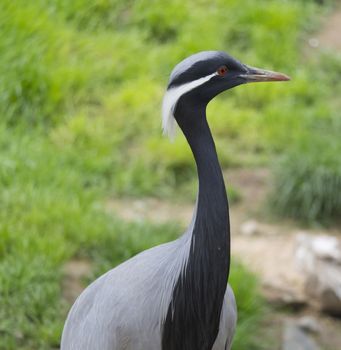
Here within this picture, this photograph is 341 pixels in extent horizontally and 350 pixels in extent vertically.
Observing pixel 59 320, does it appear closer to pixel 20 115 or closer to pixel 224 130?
pixel 20 115

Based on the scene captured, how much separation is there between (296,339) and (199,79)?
227 cm

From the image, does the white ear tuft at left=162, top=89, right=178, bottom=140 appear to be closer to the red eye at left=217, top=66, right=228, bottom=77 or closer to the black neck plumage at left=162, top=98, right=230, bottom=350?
the black neck plumage at left=162, top=98, right=230, bottom=350

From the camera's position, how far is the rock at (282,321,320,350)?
5.06 m

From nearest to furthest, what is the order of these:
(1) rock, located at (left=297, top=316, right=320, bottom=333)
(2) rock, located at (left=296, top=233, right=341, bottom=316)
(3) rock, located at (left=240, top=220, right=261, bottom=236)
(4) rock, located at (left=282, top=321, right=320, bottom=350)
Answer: (4) rock, located at (left=282, top=321, right=320, bottom=350) → (1) rock, located at (left=297, top=316, right=320, bottom=333) → (2) rock, located at (left=296, top=233, right=341, bottom=316) → (3) rock, located at (left=240, top=220, right=261, bottom=236)

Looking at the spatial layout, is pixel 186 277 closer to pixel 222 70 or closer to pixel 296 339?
pixel 222 70

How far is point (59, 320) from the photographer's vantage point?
4867mm

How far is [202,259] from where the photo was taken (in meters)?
3.38

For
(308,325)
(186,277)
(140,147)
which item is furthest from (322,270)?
(186,277)

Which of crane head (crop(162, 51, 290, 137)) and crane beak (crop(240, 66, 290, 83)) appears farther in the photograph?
crane beak (crop(240, 66, 290, 83))

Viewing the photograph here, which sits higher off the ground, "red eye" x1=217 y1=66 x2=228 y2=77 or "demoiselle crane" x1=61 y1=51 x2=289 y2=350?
"red eye" x1=217 y1=66 x2=228 y2=77

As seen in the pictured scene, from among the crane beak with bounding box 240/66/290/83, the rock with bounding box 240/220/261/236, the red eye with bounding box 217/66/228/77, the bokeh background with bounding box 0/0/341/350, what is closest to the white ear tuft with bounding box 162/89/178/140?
the red eye with bounding box 217/66/228/77

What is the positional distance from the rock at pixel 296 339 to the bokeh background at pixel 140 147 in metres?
0.05

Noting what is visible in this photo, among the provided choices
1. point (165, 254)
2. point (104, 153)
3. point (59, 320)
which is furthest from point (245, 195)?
point (165, 254)

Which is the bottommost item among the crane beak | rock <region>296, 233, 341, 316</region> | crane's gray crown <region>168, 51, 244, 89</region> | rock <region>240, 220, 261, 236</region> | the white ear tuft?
A: rock <region>296, 233, 341, 316</region>
